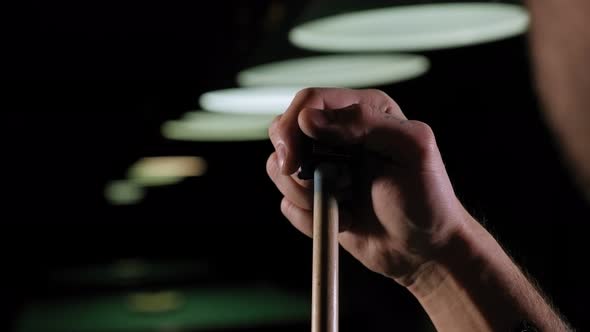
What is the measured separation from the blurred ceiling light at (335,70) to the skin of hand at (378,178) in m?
1.13

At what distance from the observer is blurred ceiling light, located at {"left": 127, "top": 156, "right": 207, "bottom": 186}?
24.2 feet

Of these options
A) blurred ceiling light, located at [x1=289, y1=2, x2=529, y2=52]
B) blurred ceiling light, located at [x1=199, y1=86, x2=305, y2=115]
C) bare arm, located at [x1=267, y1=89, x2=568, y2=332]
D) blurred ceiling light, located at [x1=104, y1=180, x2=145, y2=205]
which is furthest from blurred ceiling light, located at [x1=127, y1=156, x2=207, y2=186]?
bare arm, located at [x1=267, y1=89, x2=568, y2=332]

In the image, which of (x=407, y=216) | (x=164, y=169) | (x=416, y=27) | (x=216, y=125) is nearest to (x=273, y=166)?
(x=407, y=216)

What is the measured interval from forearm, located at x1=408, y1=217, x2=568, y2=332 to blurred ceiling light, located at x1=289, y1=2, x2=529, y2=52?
673 millimetres

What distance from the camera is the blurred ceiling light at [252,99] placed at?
8.54ft

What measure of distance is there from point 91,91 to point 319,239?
292 centimetres

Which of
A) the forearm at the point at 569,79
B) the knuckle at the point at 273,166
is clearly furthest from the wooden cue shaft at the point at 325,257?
the forearm at the point at 569,79

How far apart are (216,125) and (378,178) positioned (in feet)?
9.92

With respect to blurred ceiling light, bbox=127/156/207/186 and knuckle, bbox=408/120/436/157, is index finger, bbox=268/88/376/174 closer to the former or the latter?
knuckle, bbox=408/120/436/157

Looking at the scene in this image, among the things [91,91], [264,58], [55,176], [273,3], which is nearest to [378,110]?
[273,3]

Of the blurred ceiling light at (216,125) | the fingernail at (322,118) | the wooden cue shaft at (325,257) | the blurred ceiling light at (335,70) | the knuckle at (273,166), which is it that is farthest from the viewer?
the blurred ceiling light at (216,125)

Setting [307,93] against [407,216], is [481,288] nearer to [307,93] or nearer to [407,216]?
[407,216]

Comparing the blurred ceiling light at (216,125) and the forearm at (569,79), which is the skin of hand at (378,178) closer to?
the forearm at (569,79)

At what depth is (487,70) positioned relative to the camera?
4145mm
